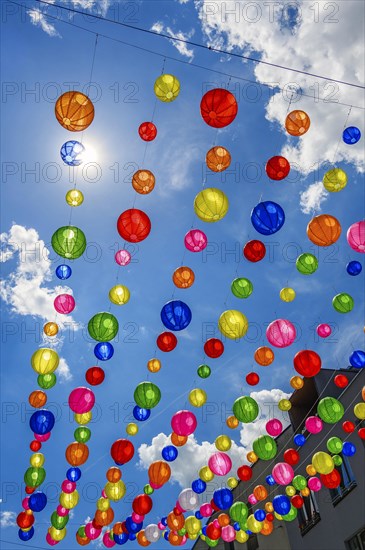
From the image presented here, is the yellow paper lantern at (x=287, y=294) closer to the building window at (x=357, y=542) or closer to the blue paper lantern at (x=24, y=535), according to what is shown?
the building window at (x=357, y=542)

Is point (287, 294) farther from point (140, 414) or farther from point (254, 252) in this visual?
point (140, 414)

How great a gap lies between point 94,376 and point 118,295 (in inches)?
67.5

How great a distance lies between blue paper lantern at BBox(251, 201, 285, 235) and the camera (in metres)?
6.07

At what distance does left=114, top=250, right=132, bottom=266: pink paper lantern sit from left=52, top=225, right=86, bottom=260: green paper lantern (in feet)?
4.48

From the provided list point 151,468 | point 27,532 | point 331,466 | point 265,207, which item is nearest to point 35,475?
point 27,532

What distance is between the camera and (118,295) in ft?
25.7

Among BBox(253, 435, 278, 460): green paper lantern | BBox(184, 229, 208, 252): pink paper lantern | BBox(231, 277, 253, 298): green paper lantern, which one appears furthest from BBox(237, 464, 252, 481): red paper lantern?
BBox(184, 229, 208, 252): pink paper lantern

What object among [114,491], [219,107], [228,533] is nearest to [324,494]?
[228,533]

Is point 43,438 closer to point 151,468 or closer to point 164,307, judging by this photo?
point 151,468

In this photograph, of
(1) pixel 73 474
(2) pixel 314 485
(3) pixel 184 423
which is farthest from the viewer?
(2) pixel 314 485

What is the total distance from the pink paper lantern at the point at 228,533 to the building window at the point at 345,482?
3.46 metres

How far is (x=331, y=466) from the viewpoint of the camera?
8.55 m

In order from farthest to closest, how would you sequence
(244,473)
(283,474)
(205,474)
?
1. (244,473)
2. (205,474)
3. (283,474)

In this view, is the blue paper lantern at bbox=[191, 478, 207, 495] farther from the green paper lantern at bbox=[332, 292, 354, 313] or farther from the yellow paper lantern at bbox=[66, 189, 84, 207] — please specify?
the yellow paper lantern at bbox=[66, 189, 84, 207]
